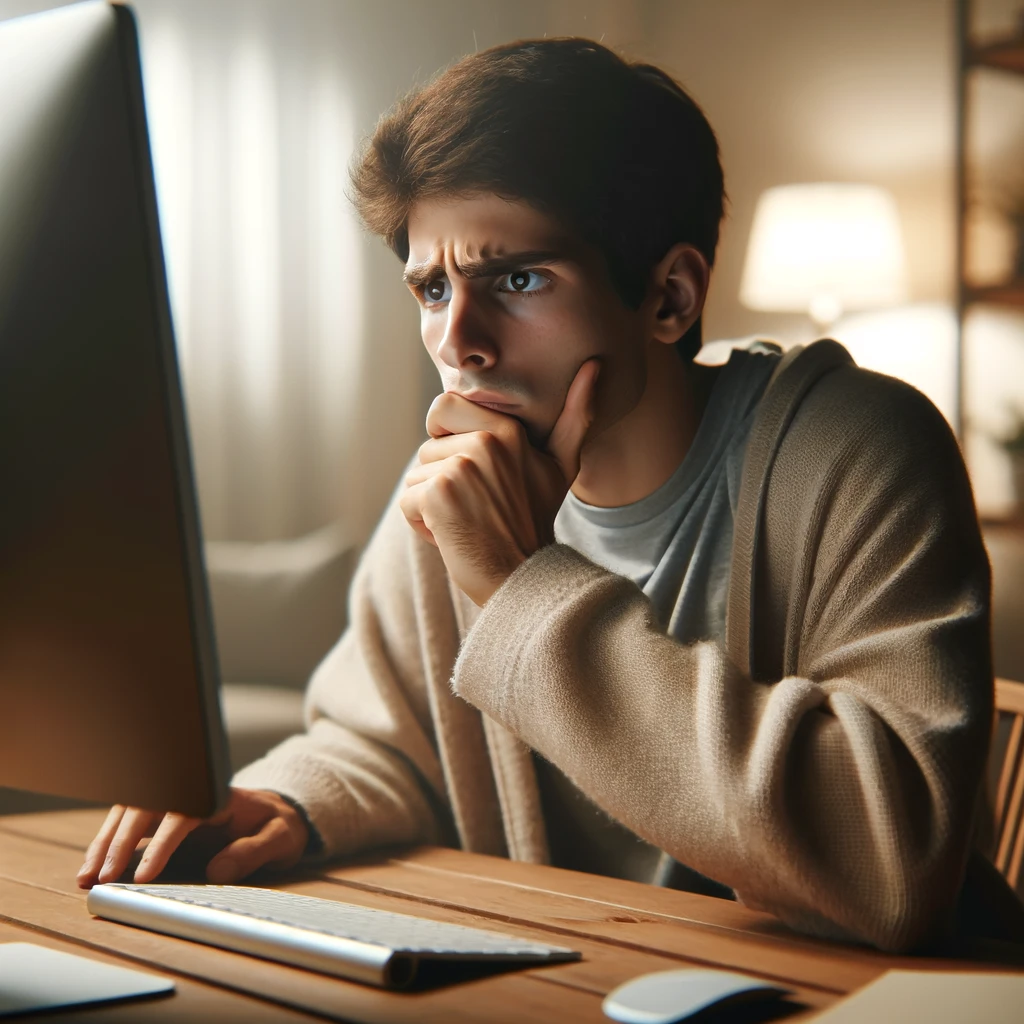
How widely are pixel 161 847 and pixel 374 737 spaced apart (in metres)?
0.35

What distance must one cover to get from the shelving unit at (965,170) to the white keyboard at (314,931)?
6.67 ft

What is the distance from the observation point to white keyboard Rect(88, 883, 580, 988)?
0.55 m

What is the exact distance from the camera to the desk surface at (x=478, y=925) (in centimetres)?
54

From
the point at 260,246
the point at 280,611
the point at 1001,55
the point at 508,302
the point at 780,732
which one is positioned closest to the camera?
the point at 780,732

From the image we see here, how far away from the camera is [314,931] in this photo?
1.90ft

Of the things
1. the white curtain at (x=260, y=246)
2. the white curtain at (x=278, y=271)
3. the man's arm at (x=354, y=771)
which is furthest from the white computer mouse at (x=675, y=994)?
the white curtain at (x=260, y=246)

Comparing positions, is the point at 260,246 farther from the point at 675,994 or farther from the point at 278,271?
A: the point at 675,994

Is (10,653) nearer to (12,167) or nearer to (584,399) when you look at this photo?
(12,167)

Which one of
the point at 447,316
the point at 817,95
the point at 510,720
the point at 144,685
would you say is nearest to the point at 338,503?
the point at 817,95

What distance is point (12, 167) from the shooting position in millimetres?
498

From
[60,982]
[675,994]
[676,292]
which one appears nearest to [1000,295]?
[676,292]

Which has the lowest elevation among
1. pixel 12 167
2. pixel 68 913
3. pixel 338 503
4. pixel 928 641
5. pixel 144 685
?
pixel 338 503

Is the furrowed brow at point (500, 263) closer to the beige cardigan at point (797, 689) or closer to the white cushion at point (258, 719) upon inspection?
the beige cardigan at point (797, 689)

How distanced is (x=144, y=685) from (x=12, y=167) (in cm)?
24
